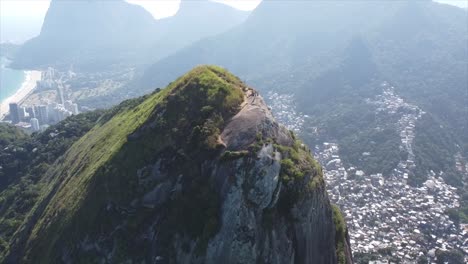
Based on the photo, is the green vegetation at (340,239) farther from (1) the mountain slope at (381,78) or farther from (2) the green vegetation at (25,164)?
(1) the mountain slope at (381,78)

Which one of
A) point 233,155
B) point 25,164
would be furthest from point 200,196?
point 25,164

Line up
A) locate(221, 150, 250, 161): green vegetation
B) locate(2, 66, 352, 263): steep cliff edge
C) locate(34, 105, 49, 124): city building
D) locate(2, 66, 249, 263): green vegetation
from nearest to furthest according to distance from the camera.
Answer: locate(2, 66, 352, 263): steep cliff edge < locate(221, 150, 250, 161): green vegetation < locate(2, 66, 249, 263): green vegetation < locate(34, 105, 49, 124): city building

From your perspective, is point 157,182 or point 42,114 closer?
point 157,182

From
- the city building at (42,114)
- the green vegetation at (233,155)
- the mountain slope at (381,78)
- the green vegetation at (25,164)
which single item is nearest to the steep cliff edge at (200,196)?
the green vegetation at (233,155)

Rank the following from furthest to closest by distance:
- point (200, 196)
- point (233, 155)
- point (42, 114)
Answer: point (42, 114) < point (200, 196) < point (233, 155)

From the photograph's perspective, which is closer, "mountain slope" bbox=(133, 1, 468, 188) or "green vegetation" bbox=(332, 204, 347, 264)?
"green vegetation" bbox=(332, 204, 347, 264)

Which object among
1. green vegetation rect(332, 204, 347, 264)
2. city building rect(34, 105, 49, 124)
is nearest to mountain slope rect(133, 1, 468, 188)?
city building rect(34, 105, 49, 124)

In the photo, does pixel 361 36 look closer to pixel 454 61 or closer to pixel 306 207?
pixel 454 61

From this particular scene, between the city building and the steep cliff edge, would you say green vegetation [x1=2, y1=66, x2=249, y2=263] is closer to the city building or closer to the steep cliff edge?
the steep cliff edge

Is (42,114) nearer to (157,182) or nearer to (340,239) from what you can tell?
(157,182)

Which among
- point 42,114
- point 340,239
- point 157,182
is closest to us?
point 157,182
